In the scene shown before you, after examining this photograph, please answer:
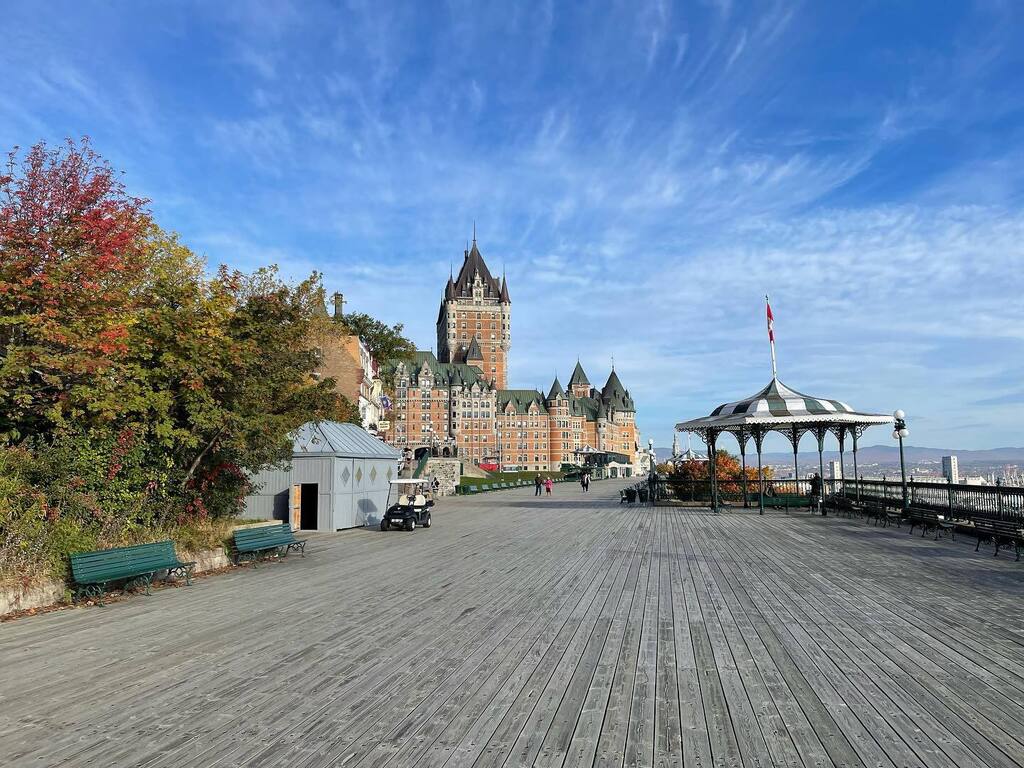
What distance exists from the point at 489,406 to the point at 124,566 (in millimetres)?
144163

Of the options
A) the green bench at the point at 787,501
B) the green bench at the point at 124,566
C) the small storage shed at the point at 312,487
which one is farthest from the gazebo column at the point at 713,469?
the green bench at the point at 124,566

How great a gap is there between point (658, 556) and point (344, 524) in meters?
12.8

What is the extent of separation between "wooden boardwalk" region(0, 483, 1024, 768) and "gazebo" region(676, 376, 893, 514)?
44.9 ft

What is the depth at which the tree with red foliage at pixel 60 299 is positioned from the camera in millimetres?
11172

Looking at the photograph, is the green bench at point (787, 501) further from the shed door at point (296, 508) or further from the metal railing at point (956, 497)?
the shed door at point (296, 508)

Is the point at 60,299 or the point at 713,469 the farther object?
the point at 713,469

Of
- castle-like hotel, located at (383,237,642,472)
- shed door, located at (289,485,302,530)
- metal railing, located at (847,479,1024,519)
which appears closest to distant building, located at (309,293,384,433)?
shed door, located at (289,485,302,530)

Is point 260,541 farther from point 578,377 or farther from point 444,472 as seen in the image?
point 578,377

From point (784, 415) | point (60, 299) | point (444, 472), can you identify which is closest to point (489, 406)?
point (444, 472)

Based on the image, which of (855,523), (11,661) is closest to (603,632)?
(11,661)

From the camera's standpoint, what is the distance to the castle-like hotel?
499ft

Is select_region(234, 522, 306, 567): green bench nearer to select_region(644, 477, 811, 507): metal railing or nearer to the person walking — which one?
select_region(644, 477, 811, 507): metal railing

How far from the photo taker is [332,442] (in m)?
24.0

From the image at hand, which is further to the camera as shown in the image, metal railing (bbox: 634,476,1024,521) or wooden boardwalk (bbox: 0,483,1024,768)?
metal railing (bbox: 634,476,1024,521)
